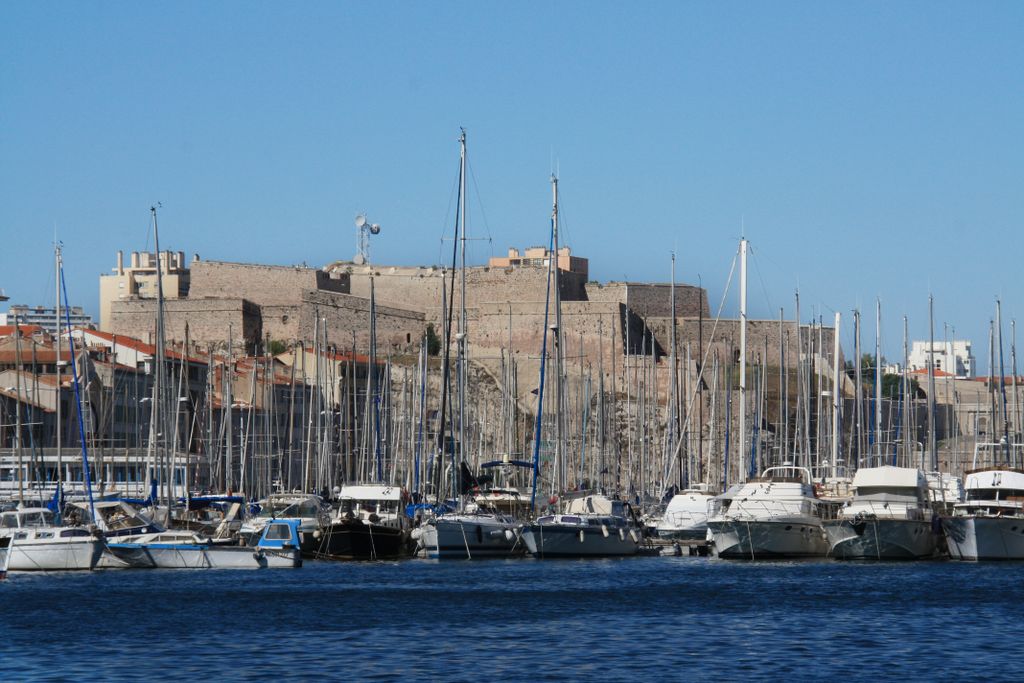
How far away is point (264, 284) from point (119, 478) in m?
32.6

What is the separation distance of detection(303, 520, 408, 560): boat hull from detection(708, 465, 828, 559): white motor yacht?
6.47m

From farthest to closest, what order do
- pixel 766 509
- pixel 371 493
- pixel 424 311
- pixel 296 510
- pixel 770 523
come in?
1. pixel 424 311
2. pixel 371 493
3. pixel 296 510
4. pixel 766 509
5. pixel 770 523

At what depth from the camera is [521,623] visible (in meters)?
28.4

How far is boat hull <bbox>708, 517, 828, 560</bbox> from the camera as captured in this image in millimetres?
39156

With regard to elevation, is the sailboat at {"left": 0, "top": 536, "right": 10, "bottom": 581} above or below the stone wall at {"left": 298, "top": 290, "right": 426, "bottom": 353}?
below

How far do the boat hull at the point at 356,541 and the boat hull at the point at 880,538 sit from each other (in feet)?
29.0

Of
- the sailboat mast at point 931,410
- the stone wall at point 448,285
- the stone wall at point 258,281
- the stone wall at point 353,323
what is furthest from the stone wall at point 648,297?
the sailboat mast at point 931,410

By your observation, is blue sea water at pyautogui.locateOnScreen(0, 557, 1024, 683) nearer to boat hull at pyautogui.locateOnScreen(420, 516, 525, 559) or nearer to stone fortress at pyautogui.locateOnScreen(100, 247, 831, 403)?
boat hull at pyautogui.locateOnScreen(420, 516, 525, 559)

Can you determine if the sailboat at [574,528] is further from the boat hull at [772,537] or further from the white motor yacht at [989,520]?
the white motor yacht at [989,520]

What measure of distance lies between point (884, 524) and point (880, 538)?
283mm

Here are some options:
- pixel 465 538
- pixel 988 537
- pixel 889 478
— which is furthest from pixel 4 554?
pixel 988 537

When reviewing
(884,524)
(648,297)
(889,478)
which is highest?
(648,297)

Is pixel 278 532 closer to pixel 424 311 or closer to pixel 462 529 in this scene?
pixel 462 529

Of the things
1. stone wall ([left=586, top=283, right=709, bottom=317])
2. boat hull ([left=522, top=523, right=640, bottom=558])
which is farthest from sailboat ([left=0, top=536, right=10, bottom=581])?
stone wall ([left=586, top=283, right=709, bottom=317])
